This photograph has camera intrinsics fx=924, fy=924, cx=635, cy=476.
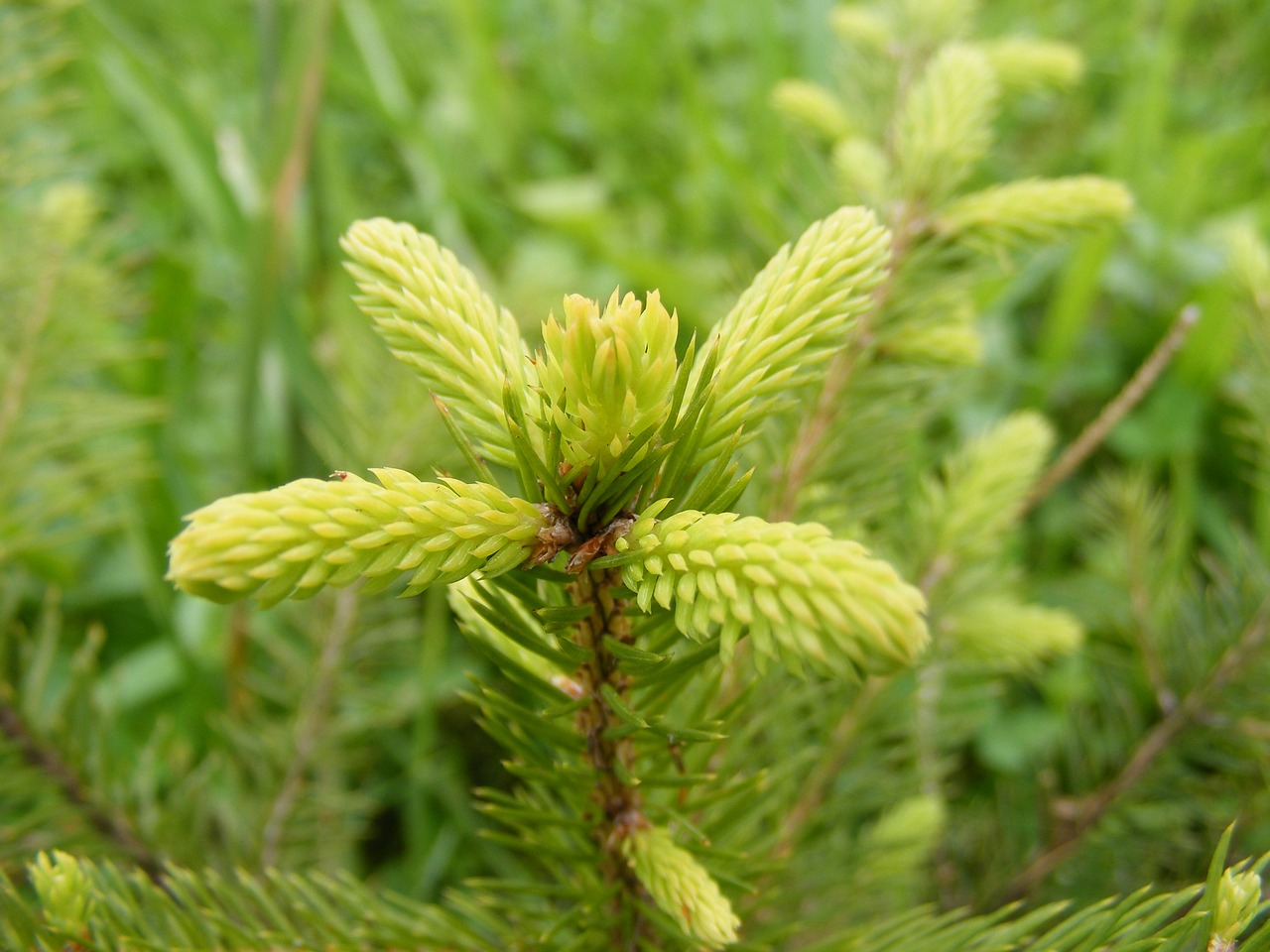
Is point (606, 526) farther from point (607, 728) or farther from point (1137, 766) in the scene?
point (1137, 766)

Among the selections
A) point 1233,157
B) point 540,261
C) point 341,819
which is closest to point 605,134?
point 540,261

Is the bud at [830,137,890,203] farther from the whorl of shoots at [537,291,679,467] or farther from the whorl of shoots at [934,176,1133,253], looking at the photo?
the whorl of shoots at [537,291,679,467]

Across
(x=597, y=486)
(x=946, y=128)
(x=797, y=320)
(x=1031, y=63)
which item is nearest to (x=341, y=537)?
(x=597, y=486)

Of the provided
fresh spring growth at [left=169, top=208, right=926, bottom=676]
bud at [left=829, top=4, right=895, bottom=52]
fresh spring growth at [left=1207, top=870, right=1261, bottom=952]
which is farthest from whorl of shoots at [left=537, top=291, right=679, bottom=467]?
bud at [left=829, top=4, right=895, bottom=52]

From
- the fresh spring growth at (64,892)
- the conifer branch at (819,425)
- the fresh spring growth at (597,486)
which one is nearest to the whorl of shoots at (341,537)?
the fresh spring growth at (597,486)

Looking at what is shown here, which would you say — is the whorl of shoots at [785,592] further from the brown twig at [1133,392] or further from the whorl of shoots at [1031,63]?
the whorl of shoots at [1031,63]

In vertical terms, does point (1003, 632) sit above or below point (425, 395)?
below
